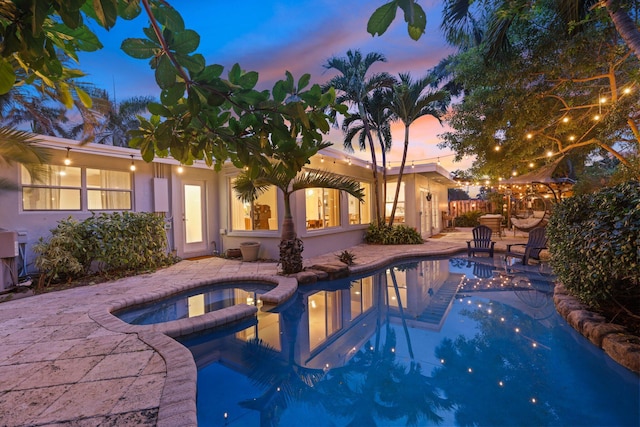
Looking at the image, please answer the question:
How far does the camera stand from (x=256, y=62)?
8.14m

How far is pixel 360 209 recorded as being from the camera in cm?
1178

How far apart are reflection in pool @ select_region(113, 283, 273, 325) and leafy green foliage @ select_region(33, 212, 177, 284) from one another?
2.15 meters

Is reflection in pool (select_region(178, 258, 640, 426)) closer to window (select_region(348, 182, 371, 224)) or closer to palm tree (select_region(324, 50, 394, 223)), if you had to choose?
window (select_region(348, 182, 371, 224))

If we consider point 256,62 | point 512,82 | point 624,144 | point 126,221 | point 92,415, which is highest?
point 256,62

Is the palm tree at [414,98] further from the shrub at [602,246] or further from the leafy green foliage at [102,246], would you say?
the leafy green foliage at [102,246]

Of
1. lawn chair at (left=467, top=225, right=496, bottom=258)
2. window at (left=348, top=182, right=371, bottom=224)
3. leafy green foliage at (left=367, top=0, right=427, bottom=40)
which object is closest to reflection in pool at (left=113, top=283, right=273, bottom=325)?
leafy green foliage at (left=367, top=0, right=427, bottom=40)

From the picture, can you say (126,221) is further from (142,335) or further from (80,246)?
(142,335)

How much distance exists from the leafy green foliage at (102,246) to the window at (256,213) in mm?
2211

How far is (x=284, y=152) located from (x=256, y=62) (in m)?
7.84

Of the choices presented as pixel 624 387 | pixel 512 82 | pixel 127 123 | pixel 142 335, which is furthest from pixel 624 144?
pixel 127 123

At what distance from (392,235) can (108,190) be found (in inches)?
344

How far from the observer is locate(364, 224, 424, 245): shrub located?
36.4ft

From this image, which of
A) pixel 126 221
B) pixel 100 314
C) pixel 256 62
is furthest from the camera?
pixel 256 62

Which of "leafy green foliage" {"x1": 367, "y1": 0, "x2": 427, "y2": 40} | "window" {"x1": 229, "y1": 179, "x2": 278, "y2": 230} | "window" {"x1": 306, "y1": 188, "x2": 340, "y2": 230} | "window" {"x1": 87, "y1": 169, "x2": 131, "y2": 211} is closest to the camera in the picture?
"leafy green foliage" {"x1": 367, "y1": 0, "x2": 427, "y2": 40}
